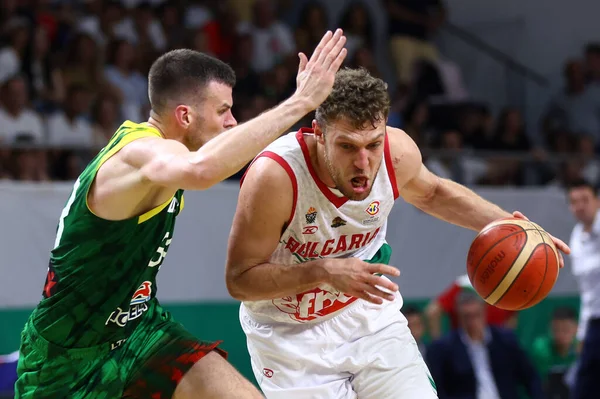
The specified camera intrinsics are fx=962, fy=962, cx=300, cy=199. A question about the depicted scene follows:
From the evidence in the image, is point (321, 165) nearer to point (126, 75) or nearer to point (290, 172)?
point (290, 172)

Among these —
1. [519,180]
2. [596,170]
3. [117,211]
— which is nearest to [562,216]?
[519,180]

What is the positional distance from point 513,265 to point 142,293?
1.75 metres

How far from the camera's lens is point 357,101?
4191mm

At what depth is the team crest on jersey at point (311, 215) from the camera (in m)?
4.44

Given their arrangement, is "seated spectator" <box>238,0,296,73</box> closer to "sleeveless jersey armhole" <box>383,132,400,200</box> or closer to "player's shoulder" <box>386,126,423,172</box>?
"player's shoulder" <box>386,126,423,172</box>

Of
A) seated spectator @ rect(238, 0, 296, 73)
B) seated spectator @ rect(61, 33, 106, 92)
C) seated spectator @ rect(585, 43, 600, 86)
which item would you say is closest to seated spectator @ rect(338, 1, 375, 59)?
seated spectator @ rect(238, 0, 296, 73)

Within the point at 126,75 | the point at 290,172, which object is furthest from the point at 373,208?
the point at 126,75

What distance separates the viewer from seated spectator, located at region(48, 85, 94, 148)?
30.2ft

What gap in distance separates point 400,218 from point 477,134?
3.13 m

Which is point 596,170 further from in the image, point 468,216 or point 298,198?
point 298,198

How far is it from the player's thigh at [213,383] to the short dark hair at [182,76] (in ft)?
3.86

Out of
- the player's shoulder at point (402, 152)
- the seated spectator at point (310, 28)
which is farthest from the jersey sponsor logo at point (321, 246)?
the seated spectator at point (310, 28)

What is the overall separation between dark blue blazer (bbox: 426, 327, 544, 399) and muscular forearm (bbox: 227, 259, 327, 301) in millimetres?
3934

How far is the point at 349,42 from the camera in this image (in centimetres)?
1243
